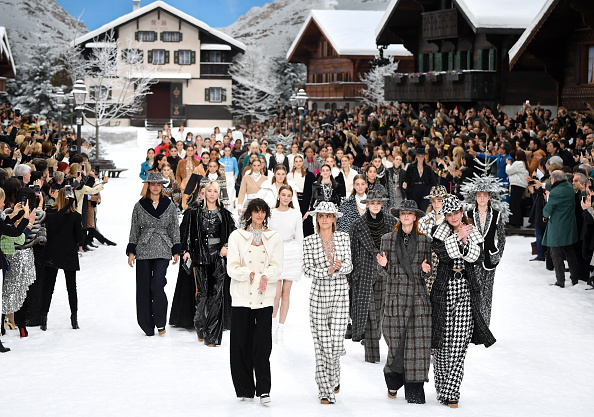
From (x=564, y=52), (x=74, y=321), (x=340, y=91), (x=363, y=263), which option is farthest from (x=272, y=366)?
(x=340, y=91)

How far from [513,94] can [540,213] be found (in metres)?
19.9

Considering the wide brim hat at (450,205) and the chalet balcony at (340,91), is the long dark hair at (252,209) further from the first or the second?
the chalet balcony at (340,91)

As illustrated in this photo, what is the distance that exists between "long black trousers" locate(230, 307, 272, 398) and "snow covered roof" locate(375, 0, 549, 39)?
27.7m

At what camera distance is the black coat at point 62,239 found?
11.8 m

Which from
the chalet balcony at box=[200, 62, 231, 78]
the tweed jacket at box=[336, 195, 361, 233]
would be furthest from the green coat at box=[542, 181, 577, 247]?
the chalet balcony at box=[200, 62, 231, 78]

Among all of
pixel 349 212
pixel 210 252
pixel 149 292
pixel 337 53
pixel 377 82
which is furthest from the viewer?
pixel 337 53

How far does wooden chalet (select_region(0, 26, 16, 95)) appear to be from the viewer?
48.7 m

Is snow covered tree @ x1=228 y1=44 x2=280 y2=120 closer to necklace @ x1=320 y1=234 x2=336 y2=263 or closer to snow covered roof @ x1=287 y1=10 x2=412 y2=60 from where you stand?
snow covered roof @ x1=287 y1=10 x2=412 y2=60

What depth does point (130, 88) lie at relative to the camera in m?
69.9

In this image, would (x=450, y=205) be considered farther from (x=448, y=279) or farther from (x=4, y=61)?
(x=4, y=61)

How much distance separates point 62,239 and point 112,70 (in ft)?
188

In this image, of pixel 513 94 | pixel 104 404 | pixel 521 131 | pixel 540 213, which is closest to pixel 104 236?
pixel 540 213

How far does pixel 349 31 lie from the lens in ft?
195

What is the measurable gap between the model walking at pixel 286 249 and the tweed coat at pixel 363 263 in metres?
0.98
